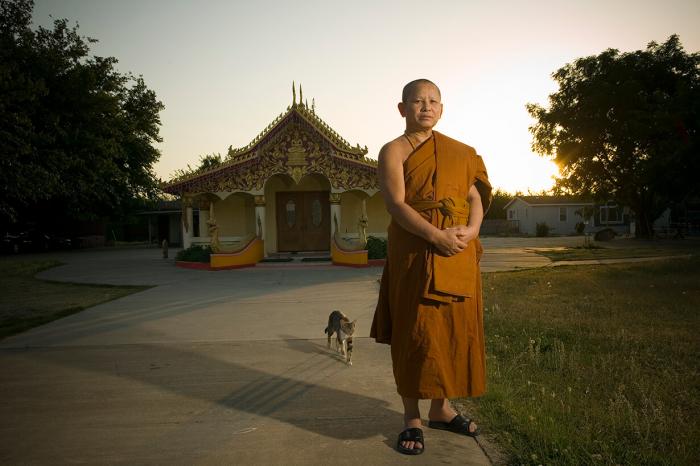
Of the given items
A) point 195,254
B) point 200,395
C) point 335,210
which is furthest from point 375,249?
point 200,395

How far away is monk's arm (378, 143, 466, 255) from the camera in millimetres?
2514

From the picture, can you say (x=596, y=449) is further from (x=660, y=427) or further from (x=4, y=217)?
(x=4, y=217)

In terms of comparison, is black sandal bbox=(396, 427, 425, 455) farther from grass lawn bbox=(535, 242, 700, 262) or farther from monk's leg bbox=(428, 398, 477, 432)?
grass lawn bbox=(535, 242, 700, 262)

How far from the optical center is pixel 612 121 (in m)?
27.7

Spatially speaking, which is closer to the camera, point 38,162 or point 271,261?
point 271,261

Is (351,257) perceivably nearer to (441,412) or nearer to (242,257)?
(242,257)

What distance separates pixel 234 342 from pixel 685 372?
166 inches

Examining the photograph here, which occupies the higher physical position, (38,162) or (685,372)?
(38,162)

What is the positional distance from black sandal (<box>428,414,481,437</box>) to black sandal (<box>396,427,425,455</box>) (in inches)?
11.6

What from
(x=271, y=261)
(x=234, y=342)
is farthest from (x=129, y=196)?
(x=234, y=342)

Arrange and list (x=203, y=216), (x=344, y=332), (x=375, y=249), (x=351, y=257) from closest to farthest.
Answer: (x=344, y=332) < (x=351, y=257) < (x=375, y=249) < (x=203, y=216)

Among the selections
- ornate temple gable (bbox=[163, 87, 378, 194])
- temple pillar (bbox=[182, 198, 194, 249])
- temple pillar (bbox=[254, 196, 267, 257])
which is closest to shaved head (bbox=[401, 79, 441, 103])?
ornate temple gable (bbox=[163, 87, 378, 194])

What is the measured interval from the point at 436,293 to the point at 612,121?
99.2ft

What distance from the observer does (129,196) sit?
106ft
